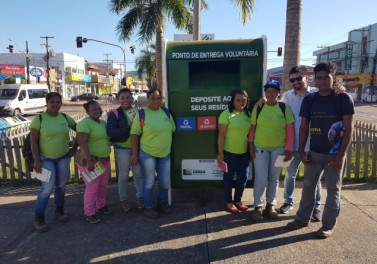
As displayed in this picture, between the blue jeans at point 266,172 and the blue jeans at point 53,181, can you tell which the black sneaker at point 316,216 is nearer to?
the blue jeans at point 266,172

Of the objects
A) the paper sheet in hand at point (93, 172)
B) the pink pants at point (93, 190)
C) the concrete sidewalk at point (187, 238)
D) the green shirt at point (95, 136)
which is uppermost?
the green shirt at point (95, 136)

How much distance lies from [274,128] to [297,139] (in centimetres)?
35

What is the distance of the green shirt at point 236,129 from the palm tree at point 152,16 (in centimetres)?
999

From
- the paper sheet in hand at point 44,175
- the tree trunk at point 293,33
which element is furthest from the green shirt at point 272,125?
the tree trunk at point 293,33

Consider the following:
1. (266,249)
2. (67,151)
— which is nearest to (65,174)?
(67,151)

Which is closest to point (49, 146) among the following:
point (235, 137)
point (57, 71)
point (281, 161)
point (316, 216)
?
point (235, 137)

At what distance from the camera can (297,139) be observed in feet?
12.3

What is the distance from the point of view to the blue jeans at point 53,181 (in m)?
3.70

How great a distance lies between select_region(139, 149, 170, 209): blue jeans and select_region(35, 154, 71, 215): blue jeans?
3.04 ft

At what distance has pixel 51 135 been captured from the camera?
3.64m

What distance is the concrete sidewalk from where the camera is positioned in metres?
3.07

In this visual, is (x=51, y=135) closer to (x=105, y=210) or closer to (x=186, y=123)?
(x=105, y=210)

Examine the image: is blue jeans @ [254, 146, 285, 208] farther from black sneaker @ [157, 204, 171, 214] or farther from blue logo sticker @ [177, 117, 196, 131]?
black sneaker @ [157, 204, 171, 214]

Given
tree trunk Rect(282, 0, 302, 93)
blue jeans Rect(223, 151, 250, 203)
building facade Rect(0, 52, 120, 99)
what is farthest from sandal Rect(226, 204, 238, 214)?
building facade Rect(0, 52, 120, 99)
